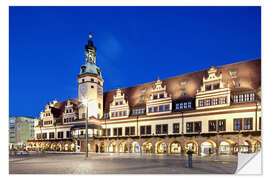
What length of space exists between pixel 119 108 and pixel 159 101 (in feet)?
31.6

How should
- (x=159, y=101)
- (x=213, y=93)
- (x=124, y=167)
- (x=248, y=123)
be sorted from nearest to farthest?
(x=124, y=167) → (x=248, y=123) → (x=213, y=93) → (x=159, y=101)

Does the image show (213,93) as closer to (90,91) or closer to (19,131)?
(90,91)

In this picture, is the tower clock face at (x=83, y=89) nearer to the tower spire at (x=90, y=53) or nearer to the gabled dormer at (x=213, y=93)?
the tower spire at (x=90, y=53)

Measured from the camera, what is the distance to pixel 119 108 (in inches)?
1827

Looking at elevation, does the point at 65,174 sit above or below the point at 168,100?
below

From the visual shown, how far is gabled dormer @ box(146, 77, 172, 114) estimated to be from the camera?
129 ft

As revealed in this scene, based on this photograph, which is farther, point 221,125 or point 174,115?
point 174,115

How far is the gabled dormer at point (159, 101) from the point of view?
39.5 meters

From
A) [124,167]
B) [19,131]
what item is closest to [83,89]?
[124,167]
